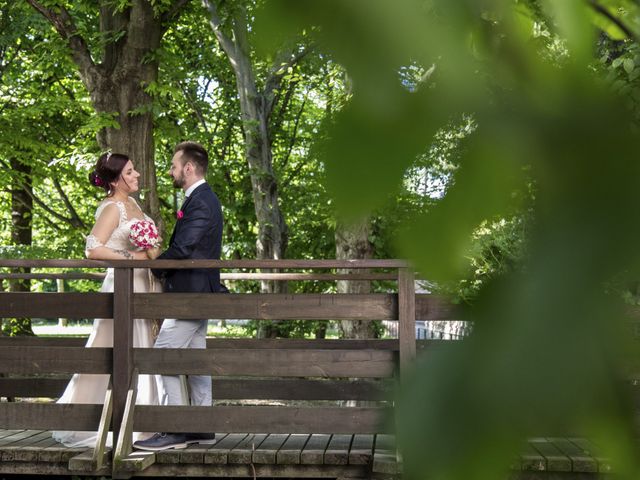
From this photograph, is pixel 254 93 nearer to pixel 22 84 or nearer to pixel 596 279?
pixel 22 84

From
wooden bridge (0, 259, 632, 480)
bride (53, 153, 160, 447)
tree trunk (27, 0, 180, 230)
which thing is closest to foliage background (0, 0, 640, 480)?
wooden bridge (0, 259, 632, 480)

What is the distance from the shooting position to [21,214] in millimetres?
15930

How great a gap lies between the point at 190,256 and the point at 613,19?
4273mm

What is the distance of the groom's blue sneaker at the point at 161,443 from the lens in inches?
172

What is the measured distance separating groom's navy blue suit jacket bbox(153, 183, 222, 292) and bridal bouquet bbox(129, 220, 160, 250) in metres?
0.24

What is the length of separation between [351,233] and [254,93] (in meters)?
10.9

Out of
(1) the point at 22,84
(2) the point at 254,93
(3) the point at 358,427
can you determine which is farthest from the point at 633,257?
(1) the point at 22,84

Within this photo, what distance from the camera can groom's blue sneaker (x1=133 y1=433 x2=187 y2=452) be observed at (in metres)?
4.38

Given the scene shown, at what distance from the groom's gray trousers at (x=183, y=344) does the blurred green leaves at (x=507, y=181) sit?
14.4ft

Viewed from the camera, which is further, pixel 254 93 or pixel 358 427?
pixel 254 93

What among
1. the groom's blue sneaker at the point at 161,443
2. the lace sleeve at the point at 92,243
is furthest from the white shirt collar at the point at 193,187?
the groom's blue sneaker at the point at 161,443

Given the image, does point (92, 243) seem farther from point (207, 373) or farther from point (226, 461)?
point (226, 461)

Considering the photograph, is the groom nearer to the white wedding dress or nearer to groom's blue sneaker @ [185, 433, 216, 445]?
groom's blue sneaker @ [185, 433, 216, 445]

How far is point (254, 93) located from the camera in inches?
→ 431
